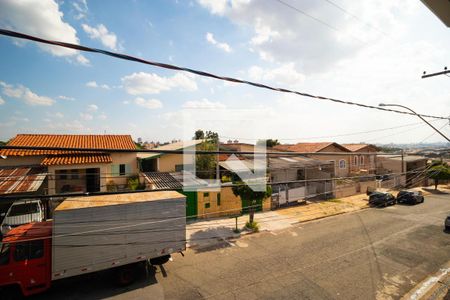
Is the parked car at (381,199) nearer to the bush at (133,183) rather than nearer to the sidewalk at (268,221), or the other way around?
the sidewalk at (268,221)

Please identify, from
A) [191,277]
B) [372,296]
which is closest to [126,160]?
[191,277]

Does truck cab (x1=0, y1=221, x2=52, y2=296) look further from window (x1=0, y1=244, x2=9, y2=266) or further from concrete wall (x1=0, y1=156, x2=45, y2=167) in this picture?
concrete wall (x1=0, y1=156, x2=45, y2=167)

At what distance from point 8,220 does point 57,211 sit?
8.16 metres

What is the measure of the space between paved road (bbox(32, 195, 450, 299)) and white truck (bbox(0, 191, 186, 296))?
109cm

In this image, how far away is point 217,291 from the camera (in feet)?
29.1

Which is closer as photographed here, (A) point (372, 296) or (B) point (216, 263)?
(A) point (372, 296)

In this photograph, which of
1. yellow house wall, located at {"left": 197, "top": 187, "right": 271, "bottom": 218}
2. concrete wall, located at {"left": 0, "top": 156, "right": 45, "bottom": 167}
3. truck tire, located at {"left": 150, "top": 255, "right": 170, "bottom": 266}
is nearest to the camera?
truck tire, located at {"left": 150, "top": 255, "right": 170, "bottom": 266}

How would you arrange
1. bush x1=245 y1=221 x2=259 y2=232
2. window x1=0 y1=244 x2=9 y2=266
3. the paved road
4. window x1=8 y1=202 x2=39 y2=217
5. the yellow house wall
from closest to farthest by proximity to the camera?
window x1=0 y1=244 x2=9 y2=266, the paved road, window x1=8 y1=202 x2=39 y2=217, bush x1=245 y1=221 x2=259 y2=232, the yellow house wall

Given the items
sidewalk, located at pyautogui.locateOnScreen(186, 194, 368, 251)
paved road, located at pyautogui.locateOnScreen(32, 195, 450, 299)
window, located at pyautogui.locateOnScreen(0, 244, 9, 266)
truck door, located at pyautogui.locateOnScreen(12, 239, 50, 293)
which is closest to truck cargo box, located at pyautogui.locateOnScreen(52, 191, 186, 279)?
truck door, located at pyautogui.locateOnScreen(12, 239, 50, 293)

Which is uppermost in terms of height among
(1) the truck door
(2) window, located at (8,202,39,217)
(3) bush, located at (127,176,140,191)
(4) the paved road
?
(3) bush, located at (127,176,140,191)

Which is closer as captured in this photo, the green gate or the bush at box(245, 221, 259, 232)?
the bush at box(245, 221, 259, 232)

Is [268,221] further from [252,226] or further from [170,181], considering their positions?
[170,181]

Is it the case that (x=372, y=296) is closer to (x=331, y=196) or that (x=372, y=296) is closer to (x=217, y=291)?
(x=217, y=291)

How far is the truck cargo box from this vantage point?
8.26 meters
